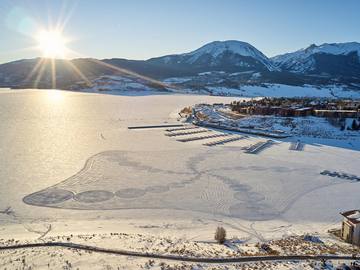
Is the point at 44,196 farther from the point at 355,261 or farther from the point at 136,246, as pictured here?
the point at 355,261

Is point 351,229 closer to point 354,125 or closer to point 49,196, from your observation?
point 49,196

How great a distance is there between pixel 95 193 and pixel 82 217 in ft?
8.21

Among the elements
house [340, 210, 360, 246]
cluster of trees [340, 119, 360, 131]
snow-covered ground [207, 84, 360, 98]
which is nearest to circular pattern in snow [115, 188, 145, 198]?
house [340, 210, 360, 246]

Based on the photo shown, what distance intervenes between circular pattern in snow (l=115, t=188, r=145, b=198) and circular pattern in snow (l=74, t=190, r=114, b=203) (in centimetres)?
41

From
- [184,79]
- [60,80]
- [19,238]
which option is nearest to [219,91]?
[184,79]

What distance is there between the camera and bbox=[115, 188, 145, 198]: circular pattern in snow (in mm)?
15562

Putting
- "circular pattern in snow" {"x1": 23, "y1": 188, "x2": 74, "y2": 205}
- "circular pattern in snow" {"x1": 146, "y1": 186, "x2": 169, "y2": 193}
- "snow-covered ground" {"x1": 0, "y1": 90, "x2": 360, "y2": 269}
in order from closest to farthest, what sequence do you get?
Result: "snow-covered ground" {"x1": 0, "y1": 90, "x2": 360, "y2": 269}
"circular pattern in snow" {"x1": 23, "y1": 188, "x2": 74, "y2": 205}
"circular pattern in snow" {"x1": 146, "y1": 186, "x2": 169, "y2": 193}

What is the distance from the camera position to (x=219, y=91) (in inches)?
4400

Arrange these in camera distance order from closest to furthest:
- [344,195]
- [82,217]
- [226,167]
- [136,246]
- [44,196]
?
[136,246]
[82,217]
[44,196]
[344,195]
[226,167]

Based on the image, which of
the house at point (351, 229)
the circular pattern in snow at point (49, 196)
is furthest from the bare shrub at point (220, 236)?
the circular pattern in snow at point (49, 196)

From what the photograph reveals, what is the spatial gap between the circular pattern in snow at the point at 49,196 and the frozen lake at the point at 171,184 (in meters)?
0.04

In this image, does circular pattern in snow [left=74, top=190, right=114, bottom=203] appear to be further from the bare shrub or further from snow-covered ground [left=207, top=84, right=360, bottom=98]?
snow-covered ground [left=207, top=84, right=360, bottom=98]

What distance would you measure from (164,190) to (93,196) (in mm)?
3361

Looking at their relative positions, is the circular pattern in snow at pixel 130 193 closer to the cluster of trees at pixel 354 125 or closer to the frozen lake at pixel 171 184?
the frozen lake at pixel 171 184
